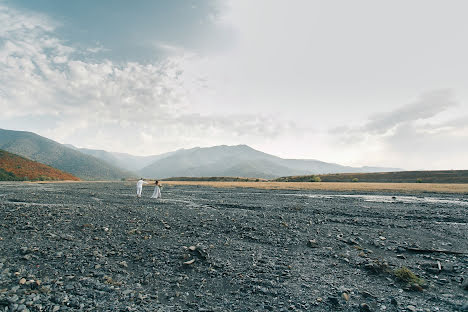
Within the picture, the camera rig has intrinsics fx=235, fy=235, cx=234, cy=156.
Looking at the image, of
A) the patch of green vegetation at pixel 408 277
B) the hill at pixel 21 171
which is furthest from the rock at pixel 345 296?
the hill at pixel 21 171

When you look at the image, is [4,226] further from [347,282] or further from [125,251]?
[347,282]

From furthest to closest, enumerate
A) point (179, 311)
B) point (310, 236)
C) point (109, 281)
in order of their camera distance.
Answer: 1. point (310, 236)
2. point (109, 281)
3. point (179, 311)

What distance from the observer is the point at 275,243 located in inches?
449

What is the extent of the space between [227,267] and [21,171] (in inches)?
4372

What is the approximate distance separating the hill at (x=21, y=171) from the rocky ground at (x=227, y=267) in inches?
3606

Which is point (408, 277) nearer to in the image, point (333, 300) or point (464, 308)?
point (464, 308)

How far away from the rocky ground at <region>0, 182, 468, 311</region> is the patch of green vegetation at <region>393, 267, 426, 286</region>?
35 millimetres

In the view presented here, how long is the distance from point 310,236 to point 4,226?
1689cm

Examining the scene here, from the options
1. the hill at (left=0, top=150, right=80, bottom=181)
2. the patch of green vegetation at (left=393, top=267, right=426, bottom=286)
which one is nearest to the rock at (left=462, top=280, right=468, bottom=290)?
the patch of green vegetation at (left=393, top=267, right=426, bottom=286)

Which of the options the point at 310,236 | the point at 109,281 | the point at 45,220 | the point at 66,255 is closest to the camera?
the point at 109,281

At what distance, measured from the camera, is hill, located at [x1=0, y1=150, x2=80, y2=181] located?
81.6 m

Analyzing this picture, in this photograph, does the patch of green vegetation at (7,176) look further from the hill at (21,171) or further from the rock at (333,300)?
the rock at (333,300)

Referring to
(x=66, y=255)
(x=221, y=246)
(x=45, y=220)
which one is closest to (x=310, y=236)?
(x=221, y=246)

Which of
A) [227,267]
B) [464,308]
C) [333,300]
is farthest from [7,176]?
[464,308]
